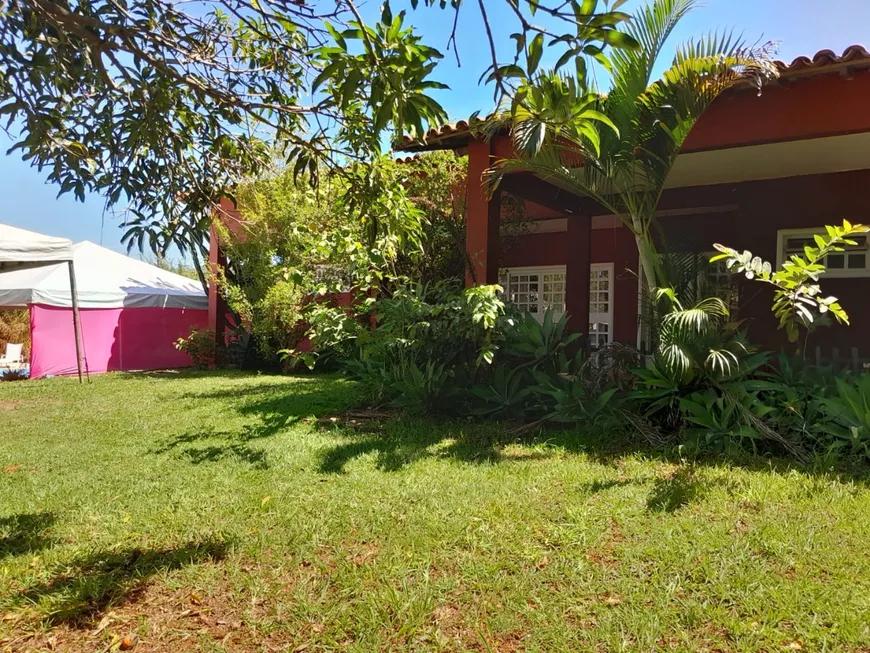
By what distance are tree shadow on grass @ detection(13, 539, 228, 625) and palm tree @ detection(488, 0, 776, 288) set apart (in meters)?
3.51

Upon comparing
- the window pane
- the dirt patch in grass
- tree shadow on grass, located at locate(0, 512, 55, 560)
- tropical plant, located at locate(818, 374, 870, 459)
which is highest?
the window pane

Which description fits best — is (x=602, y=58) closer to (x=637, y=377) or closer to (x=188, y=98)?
(x=188, y=98)

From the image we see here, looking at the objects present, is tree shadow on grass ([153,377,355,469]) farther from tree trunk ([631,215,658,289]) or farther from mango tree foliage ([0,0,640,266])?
tree trunk ([631,215,658,289])

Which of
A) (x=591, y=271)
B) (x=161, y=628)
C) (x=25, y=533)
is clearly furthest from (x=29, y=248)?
(x=591, y=271)

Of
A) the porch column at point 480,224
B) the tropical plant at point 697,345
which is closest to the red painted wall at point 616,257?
the porch column at point 480,224

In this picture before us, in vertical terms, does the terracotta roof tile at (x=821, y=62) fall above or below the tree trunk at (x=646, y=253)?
above

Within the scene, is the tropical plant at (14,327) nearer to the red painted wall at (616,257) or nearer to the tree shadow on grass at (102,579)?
the red painted wall at (616,257)

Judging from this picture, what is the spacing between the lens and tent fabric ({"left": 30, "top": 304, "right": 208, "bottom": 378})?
39.0 ft

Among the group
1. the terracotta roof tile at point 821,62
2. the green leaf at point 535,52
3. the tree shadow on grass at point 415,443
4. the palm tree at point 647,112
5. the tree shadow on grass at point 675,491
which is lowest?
the tree shadow on grass at point 415,443

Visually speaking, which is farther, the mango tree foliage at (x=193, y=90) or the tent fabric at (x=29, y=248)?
the tent fabric at (x=29, y=248)

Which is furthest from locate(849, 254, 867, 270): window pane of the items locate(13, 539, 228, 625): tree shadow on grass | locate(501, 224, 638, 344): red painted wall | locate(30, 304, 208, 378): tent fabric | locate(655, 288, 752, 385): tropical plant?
locate(30, 304, 208, 378): tent fabric

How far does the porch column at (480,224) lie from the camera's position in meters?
6.59

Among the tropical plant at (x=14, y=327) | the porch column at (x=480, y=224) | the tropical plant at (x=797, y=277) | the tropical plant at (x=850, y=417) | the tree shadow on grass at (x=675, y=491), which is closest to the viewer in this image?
the tree shadow on grass at (x=675, y=491)

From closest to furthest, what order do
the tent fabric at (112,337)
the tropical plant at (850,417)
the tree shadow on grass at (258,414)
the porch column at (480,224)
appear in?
1. the tropical plant at (850,417)
2. the tree shadow on grass at (258,414)
3. the porch column at (480,224)
4. the tent fabric at (112,337)
